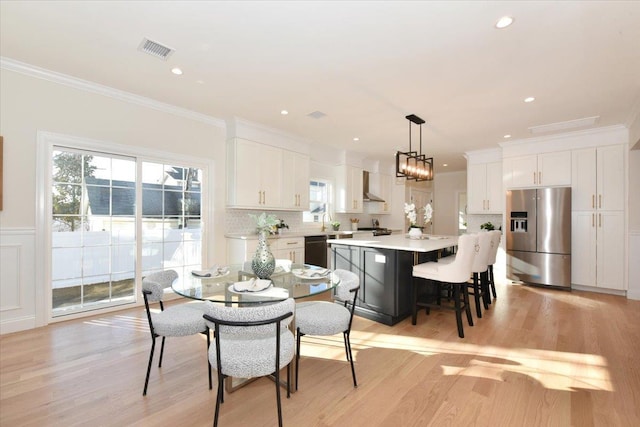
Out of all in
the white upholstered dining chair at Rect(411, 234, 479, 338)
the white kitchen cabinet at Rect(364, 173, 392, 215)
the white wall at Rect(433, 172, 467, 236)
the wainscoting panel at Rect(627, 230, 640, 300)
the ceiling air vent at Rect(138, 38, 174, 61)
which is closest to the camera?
the ceiling air vent at Rect(138, 38, 174, 61)

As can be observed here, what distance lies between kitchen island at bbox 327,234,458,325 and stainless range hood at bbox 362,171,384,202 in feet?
11.2

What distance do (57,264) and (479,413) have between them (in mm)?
4280

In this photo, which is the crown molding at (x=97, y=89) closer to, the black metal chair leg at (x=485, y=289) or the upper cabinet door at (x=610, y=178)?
the black metal chair leg at (x=485, y=289)

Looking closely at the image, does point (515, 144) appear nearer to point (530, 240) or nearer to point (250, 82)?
point (530, 240)

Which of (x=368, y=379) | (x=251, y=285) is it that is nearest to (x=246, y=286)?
(x=251, y=285)

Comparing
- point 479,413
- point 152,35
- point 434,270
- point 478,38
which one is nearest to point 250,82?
point 152,35

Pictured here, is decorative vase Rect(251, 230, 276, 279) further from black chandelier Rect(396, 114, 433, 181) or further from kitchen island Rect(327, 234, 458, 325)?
black chandelier Rect(396, 114, 433, 181)

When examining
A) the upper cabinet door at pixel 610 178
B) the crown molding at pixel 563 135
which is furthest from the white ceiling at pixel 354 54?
the upper cabinet door at pixel 610 178

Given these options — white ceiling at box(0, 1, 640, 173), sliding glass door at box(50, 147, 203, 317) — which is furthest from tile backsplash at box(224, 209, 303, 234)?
white ceiling at box(0, 1, 640, 173)

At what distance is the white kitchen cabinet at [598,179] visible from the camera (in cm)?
468

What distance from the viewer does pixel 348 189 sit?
259 inches

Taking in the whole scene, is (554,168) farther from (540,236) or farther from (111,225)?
(111,225)

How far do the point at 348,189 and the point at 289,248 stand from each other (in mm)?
2249

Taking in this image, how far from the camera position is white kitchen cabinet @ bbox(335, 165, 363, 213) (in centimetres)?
653
